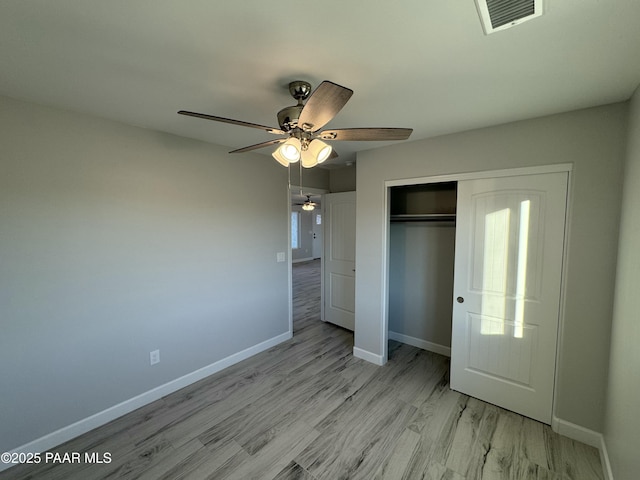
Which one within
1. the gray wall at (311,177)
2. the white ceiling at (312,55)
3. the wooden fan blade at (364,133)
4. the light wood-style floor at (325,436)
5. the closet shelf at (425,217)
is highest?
the white ceiling at (312,55)

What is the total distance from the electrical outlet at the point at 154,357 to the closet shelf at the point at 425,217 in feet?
9.61

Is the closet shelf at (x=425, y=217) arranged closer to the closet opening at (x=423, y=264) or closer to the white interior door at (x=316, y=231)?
the closet opening at (x=423, y=264)

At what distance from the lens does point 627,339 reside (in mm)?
1501

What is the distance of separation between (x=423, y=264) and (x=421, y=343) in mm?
1034

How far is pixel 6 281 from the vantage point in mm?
1761

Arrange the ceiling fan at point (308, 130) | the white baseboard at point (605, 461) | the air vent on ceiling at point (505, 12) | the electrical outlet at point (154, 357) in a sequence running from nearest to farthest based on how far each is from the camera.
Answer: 1. the air vent on ceiling at point (505, 12)
2. the ceiling fan at point (308, 130)
3. the white baseboard at point (605, 461)
4. the electrical outlet at point (154, 357)

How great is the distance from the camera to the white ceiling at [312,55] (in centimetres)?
103

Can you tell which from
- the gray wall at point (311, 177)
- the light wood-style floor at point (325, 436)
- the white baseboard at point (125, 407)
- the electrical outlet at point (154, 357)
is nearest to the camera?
the light wood-style floor at point (325, 436)

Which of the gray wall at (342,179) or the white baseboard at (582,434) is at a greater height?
the gray wall at (342,179)

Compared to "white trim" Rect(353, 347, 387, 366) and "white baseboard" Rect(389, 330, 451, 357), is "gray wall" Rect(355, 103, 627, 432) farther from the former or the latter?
"white trim" Rect(353, 347, 387, 366)

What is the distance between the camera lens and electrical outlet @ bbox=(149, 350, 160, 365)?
2439 mm

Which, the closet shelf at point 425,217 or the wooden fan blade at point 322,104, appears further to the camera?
the closet shelf at point 425,217

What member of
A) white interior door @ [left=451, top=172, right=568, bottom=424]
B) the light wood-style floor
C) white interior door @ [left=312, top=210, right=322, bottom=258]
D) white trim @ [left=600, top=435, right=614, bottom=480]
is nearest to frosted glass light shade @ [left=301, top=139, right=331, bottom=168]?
white interior door @ [left=451, top=172, right=568, bottom=424]

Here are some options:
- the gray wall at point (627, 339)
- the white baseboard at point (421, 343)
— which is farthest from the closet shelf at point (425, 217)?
the white baseboard at point (421, 343)
